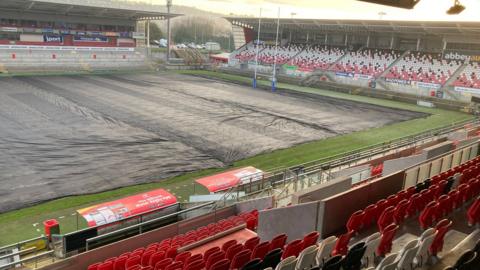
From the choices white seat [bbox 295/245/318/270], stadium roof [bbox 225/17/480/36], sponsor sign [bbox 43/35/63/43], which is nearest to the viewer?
white seat [bbox 295/245/318/270]

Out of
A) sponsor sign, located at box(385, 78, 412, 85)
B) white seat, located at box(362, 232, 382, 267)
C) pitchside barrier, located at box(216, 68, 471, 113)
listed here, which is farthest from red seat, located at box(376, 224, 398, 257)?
sponsor sign, located at box(385, 78, 412, 85)

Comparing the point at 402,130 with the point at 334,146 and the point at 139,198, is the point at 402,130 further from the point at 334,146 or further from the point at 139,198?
the point at 139,198

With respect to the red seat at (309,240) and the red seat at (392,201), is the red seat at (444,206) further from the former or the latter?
the red seat at (309,240)

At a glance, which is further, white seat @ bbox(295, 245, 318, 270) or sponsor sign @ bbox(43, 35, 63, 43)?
sponsor sign @ bbox(43, 35, 63, 43)

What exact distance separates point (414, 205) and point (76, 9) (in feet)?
163

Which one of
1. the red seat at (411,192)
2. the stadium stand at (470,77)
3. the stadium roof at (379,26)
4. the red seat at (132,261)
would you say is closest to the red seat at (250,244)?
the red seat at (132,261)

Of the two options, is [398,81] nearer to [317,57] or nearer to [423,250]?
[317,57]

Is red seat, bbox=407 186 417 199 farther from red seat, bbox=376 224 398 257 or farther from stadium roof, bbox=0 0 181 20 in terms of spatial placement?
stadium roof, bbox=0 0 181 20

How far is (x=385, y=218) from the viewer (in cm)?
883

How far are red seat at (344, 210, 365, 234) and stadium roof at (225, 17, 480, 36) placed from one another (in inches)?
1458

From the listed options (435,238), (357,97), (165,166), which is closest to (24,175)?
(165,166)

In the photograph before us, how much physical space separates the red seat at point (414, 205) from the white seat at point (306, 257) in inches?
145

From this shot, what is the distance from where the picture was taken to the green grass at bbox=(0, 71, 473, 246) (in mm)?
12377

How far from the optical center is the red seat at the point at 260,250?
7.77 metres
